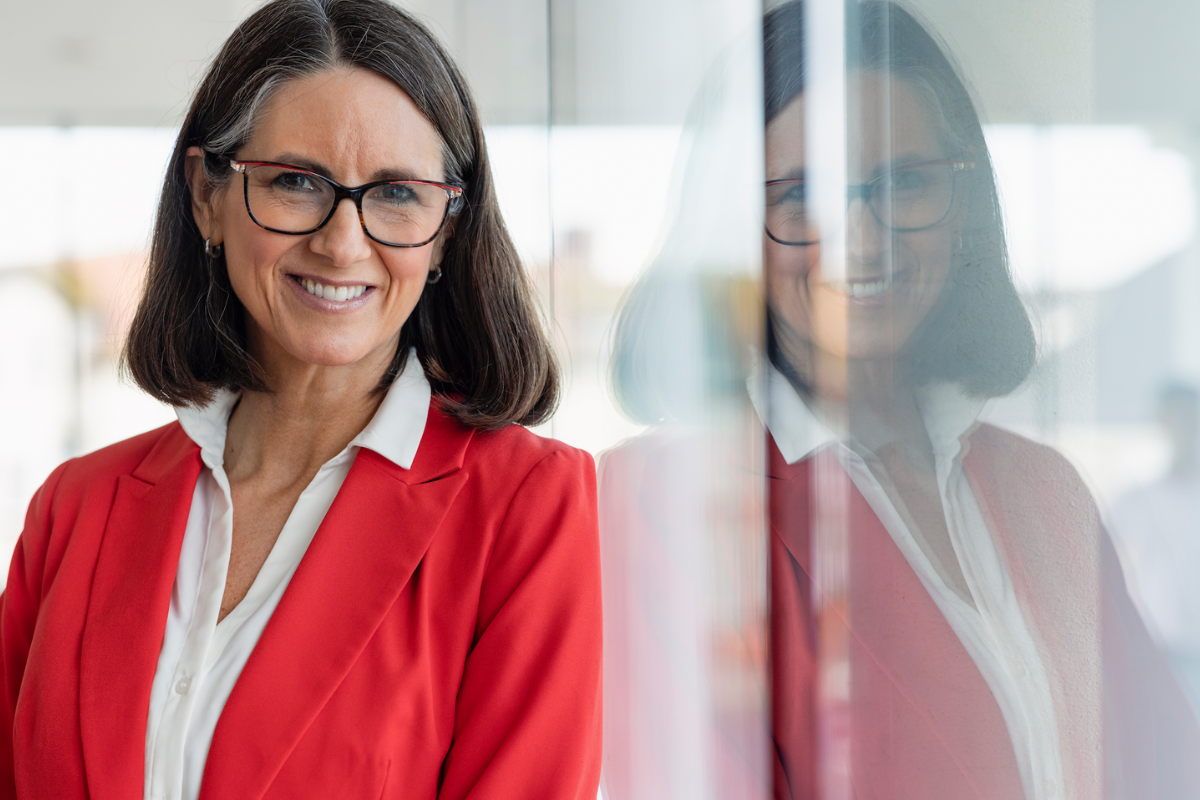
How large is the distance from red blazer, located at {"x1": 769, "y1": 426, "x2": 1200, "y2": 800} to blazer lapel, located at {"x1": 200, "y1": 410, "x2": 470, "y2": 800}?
0.41 m

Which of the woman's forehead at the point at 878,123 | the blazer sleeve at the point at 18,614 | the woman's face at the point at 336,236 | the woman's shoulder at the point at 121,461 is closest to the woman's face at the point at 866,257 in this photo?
the woman's forehead at the point at 878,123

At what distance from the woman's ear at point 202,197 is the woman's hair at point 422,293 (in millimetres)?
14

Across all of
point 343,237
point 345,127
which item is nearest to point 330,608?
point 343,237

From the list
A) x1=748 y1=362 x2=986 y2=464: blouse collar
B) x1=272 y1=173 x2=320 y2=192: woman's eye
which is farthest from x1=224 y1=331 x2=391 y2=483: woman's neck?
x1=748 y1=362 x2=986 y2=464: blouse collar

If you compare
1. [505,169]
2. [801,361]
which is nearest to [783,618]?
[801,361]

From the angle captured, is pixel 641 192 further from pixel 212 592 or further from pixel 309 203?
pixel 212 592

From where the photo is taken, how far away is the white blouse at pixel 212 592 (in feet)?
2.82

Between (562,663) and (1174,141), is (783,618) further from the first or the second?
(1174,141)

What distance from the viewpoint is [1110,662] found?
0.41 metres

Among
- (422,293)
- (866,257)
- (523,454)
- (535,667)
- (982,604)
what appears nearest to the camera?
(982,604)

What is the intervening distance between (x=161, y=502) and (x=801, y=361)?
79cm

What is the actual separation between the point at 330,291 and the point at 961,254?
0.68 metres

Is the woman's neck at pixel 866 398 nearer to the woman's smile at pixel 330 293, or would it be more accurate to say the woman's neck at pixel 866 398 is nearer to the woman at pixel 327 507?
the woman at pixel 327 507

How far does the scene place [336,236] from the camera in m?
0.91
